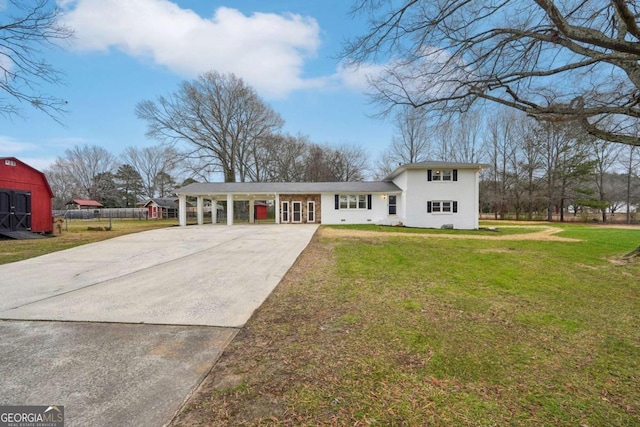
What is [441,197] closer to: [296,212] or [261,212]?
[296,212]

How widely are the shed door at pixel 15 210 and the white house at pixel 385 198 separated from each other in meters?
7.98

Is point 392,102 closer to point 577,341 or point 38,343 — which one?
point 577,341

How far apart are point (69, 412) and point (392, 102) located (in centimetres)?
742

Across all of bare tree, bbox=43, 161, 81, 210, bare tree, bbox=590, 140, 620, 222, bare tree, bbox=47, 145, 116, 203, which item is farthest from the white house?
bare tree, bbox=43, 161, 81, 210

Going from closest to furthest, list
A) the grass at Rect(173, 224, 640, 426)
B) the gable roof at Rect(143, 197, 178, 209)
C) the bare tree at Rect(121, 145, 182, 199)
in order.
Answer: the grass at Rect(173, 224, 640, 426) → the gable roof at Rect(143, 197, 178, 209) → the bare tree at Rect(121, 145, 182, 199)

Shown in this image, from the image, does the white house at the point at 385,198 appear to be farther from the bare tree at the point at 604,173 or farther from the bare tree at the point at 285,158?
the bare tree at the point at 604,173

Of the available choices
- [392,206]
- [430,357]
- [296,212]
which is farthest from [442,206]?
[430,357]

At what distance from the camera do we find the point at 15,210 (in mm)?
13500

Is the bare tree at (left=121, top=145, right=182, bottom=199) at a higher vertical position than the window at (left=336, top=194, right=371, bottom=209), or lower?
higher

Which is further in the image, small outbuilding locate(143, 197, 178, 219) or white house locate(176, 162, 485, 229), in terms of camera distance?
small outbuilding locate(143, 197, 178, 219)

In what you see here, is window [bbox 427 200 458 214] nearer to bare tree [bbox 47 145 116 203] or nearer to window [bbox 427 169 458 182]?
window [bbox 427 169 458 182]

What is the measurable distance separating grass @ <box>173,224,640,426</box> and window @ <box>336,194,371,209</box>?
16.0 meters

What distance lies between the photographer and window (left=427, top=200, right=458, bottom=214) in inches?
763

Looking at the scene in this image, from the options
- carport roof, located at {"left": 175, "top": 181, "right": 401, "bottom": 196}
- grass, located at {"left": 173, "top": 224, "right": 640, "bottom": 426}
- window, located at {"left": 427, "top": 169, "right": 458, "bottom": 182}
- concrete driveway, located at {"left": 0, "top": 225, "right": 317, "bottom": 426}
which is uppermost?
window, located at {"left": 427, "top": 169, "right": 458, "bottom": 182}
